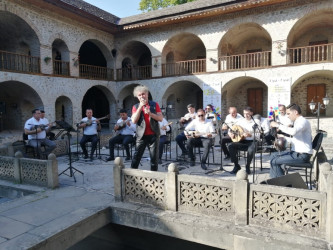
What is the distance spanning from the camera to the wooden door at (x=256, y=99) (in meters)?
16.9

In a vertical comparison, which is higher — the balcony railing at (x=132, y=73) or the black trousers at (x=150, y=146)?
the balcony railing at (x=132, y=73)

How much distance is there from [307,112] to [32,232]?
53.7 ft

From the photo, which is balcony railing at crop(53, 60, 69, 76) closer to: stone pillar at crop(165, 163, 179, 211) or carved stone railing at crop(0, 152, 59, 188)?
carved stone railing at crop(0, 152, 59, 188)

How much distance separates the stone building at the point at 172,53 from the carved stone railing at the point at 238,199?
1042 cm

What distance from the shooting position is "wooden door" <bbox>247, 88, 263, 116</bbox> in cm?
1686

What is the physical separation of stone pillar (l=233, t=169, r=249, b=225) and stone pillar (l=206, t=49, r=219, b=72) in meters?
12.3

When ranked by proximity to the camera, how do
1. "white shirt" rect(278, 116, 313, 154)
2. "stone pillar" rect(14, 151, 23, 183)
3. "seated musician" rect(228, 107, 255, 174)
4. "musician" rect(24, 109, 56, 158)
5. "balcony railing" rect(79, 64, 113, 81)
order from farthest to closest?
"balcony railing" rect(79, 64, 113, 81), "musician" rect(24, 109, 56, 158), "seated musician" rect(228, 107, 255, 174), "stone pillar" rect(14, 151, 23, 183), "white shirt" rect(278, 116, 313, 154)

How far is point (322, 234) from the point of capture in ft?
9.06

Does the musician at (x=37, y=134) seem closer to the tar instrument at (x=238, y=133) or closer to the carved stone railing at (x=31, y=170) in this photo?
the carved stone railing at (x=31, y=170)

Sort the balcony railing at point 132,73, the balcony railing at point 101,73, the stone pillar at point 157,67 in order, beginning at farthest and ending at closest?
the balcony railing at point 132,73
the balcony railing at point 101,73
the stone pillar at point 157,67

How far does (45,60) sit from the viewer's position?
13.1 m

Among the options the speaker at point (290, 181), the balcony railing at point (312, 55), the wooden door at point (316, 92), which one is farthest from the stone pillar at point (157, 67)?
the speaker at point (290, 181)

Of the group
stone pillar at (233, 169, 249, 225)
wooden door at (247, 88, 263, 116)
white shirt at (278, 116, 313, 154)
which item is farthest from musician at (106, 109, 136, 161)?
wooden door at (247, 88, 263, 116)

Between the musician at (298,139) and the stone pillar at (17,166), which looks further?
the stone pillar at (17,166)
